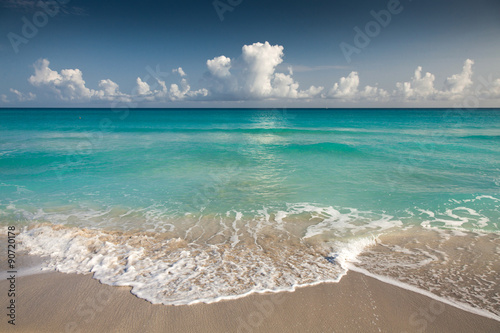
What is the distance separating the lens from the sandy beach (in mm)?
4060

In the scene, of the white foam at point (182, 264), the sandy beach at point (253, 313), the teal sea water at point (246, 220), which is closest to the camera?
the sandy beach at point (253, 313)

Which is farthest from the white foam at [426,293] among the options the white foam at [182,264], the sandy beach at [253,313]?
the white foam at [182,264]

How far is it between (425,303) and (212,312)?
12.4ft

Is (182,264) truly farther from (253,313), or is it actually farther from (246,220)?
(246,220)

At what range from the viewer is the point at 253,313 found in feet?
14.1

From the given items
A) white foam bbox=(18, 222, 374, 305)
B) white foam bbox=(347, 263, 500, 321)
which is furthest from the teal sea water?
white foam bbox=(347, 263, 500, 321)

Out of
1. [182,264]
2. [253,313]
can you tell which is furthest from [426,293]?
[182,264]

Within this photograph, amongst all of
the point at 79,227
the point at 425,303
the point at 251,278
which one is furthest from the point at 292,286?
the point at 79,227

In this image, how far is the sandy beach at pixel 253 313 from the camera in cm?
406

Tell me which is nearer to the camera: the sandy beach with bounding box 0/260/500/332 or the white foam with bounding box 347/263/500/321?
the sandy beach with bounding box 0/260/500/332

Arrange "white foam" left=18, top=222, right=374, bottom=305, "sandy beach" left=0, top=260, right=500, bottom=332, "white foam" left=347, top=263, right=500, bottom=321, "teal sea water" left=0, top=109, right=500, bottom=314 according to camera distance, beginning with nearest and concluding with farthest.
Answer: "sandy beach" left=0, top=260, right=500, bottom=332 < "white foam" left=347, top=263, right=500, bottom=321 < "white foam" left=18, top=222, right=374, bottom=305 < "teal sea water" left=0, top=109, right=500, bottom=314

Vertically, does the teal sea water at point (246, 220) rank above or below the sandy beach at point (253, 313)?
below

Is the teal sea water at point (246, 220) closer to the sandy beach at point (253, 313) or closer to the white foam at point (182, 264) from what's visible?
the white foam at point (182, 264)

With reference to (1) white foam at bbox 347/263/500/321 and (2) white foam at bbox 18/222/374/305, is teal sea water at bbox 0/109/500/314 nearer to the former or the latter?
(2) white foam at bbox 18/222/374/305
